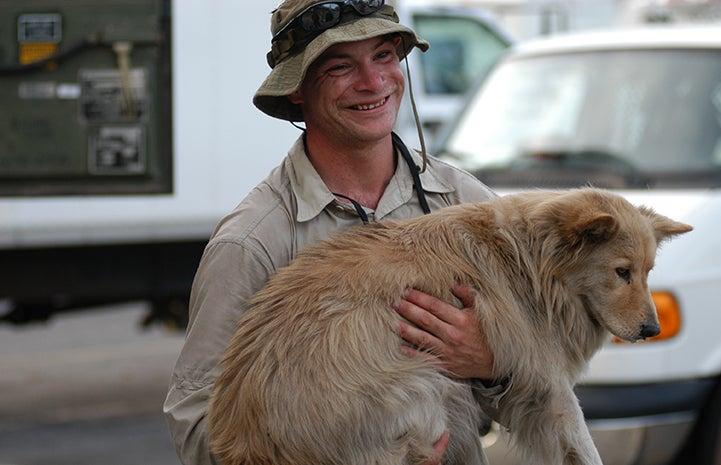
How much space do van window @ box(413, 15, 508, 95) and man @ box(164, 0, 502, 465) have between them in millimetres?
8233

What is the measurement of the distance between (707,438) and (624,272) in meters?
3.51

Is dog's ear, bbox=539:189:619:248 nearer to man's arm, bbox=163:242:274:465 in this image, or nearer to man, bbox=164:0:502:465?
man, bbox=164:0:502:465

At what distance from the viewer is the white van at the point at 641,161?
6.50 m

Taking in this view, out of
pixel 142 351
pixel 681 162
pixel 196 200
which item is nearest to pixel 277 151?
pixel 196 200

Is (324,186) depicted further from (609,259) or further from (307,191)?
(609,259)

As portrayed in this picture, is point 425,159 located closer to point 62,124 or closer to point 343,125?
point 343,125

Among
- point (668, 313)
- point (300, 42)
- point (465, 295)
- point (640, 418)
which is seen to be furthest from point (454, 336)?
point (668, 313)

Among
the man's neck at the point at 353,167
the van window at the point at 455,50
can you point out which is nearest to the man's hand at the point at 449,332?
the man's neck at the point at 353,167

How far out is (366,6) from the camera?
3.47m

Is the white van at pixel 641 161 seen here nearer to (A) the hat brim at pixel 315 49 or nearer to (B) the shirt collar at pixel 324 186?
(B) the shirt collar at pixel 324 186

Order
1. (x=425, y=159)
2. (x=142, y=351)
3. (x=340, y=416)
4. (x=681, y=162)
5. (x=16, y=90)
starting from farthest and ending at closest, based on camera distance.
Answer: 1. (x=142, y=351)
2. (x=16, y=90)
3. (x=681, y=162)
4. (x=425, y=159)
5. (x=340, y=416)

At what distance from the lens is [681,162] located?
743 centimetres

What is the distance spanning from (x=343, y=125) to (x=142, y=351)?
31.0ft

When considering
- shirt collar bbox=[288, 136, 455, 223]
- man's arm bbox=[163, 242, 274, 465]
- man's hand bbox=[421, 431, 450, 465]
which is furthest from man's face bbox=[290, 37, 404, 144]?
man's hand bbox=[421, 431, 450, 465]
